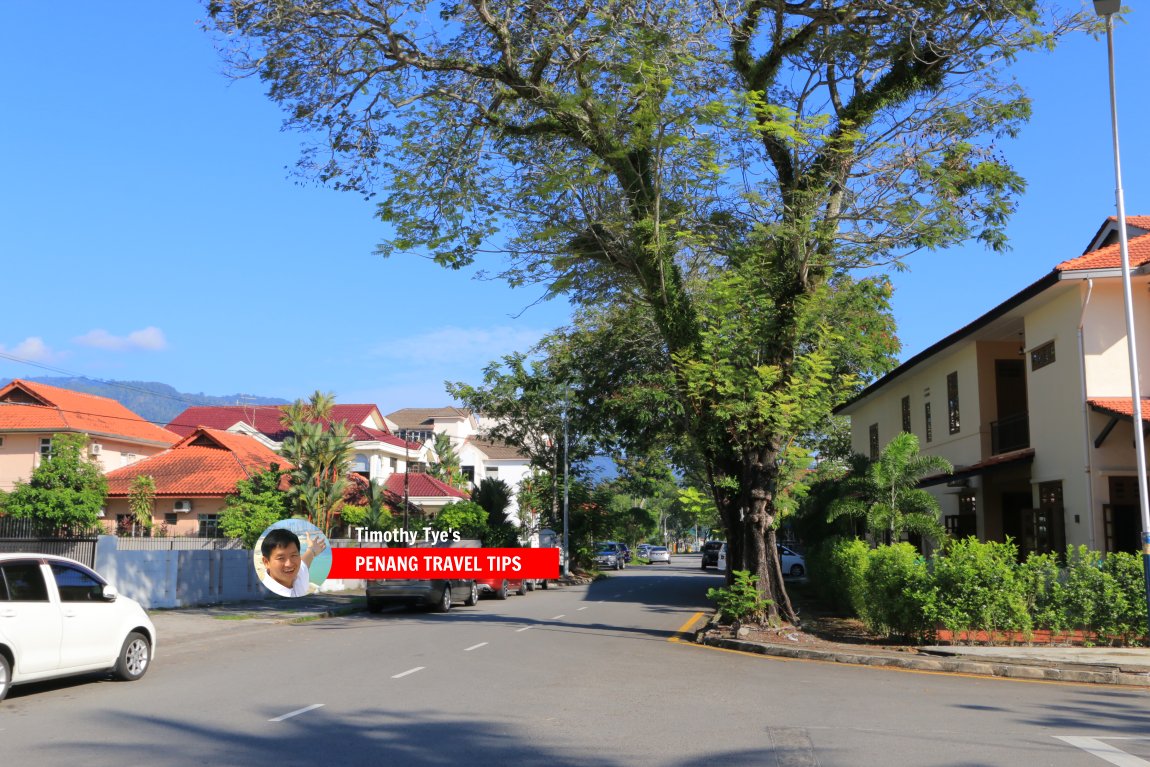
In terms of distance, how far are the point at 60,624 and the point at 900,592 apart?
12025 millimetres

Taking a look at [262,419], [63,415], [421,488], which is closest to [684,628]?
[421,488]

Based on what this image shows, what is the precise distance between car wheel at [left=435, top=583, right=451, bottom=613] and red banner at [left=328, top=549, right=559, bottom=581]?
30 cm

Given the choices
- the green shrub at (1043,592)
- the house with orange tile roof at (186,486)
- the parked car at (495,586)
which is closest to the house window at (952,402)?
the green shrub at (1043,592)

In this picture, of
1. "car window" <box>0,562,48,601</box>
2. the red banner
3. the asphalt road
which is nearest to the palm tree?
the asphalt road

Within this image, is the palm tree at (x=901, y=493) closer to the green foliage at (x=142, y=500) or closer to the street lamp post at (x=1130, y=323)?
the street lamp post at (x=1130, y=323)

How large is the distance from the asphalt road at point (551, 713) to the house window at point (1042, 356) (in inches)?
395

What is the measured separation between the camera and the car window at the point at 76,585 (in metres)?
11.5

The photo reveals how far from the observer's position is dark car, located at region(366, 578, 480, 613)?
25109mm

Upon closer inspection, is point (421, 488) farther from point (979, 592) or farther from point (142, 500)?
point (979, 592)

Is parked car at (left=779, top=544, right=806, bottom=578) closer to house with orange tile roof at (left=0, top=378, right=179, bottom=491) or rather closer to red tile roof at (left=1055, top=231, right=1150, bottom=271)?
red tile roof at (left=1055, top=231, right=1150, bottom=271)

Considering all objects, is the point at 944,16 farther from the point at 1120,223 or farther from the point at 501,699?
the point at 501,699

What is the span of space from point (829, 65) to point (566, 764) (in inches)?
574

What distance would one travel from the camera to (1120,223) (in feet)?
51.5

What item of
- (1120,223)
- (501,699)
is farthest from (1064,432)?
(501,699)
